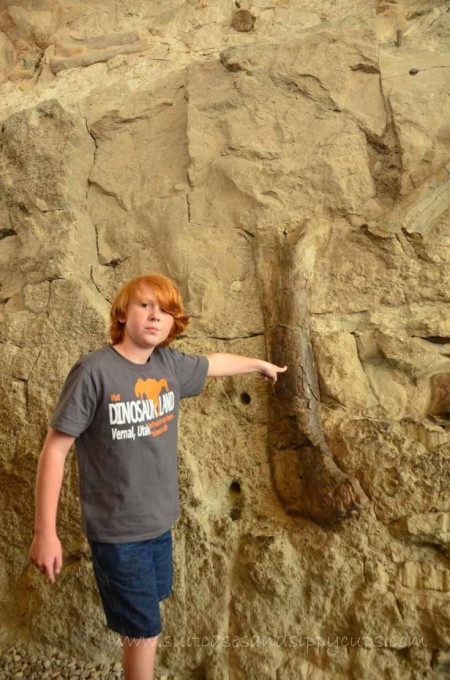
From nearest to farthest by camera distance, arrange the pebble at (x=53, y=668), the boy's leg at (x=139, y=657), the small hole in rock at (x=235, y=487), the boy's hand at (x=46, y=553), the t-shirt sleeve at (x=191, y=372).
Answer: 1. the boy's hand at (x=46, y=553)
2. the boy's leg at (x=139, y=657)
3. the t-shirt sleeve at (x=191, y=372)
4. the pebble at (x=53, y=668)
5. the small hole in rock at (x=235, y=487)

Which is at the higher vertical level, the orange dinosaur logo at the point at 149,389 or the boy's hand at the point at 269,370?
the boy's hand at the point at 269,370

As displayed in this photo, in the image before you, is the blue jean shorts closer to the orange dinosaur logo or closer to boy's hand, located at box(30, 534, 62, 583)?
boy's hand, located at box(30, 534, 62, 583)

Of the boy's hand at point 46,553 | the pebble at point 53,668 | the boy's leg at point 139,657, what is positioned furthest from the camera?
the pebble at point 53,668

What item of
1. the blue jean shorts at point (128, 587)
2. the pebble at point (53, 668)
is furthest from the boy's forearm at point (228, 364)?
the pebble at point (53, 668)

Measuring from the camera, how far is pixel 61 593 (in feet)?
6.39

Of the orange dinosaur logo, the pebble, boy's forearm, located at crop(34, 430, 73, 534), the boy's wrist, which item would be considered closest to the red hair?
the orange dinosaur logo

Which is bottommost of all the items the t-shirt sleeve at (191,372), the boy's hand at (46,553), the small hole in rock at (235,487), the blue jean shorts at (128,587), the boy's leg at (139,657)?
the boy's leg at (139,657)

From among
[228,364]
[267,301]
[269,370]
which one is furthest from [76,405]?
[267,301]

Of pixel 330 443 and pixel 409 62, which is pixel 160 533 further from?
pixel 409 62

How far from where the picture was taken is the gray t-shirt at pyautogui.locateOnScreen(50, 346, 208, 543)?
1.35 meters

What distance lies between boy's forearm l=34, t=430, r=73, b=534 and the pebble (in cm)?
89

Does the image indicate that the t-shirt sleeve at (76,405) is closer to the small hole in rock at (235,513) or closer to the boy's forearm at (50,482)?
the boy's forearm at (50,482)

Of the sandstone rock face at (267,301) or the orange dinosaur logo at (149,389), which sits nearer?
the orange dinosaur logo at (149,389)

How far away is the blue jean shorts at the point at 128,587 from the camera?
1356mm
